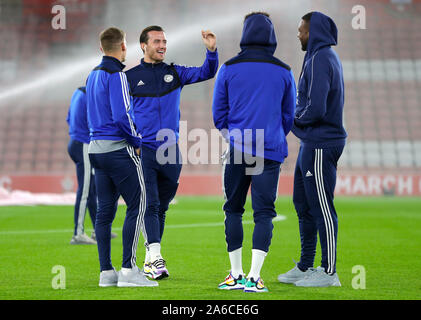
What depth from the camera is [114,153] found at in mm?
5359

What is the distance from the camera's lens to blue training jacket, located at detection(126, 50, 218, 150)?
6.09 m

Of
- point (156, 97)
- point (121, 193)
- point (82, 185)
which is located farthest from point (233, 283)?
point (82, 185)

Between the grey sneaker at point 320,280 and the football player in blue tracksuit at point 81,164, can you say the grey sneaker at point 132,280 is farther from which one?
the football player in blue tracksuit at point 81,164

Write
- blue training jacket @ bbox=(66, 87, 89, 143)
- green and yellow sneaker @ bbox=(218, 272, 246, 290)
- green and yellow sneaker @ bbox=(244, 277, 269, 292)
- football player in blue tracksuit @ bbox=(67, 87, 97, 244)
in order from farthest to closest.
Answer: football player in blue tracksuit @ bbox=(67, 87, 97, 244)
blue training jacket @ bbox=(66, 87, 89, 143)
green and yellow sneaker @ bbox=(218, 272, 246, 290)
green and yellow sneaker @ bbox=(244, 277, 269, 292)

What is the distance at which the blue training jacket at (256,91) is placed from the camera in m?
5.10

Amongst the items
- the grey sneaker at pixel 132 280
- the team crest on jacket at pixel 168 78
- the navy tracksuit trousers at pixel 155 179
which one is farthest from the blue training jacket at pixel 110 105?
the grey sneaker at pixel 132 280

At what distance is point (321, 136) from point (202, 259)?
2.32 meters

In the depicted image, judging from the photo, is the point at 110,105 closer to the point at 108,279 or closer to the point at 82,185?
the point at 108,279

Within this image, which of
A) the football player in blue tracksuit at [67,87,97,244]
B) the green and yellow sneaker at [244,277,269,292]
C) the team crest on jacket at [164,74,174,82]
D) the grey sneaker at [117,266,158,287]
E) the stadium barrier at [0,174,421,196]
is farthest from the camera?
the stadium barrier at [0,174,421,196]

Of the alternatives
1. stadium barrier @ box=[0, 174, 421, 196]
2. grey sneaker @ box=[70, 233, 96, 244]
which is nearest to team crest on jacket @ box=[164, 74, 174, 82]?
grey sneaker @ box=[70, 233, 96, 244]

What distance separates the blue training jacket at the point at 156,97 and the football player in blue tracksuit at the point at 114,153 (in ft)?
2.04

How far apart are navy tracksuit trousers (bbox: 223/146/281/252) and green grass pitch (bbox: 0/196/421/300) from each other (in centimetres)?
43

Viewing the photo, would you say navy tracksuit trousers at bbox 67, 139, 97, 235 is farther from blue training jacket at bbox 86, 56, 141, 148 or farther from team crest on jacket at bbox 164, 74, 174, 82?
blue training jacket at bbox 86, 56, 141, 148
